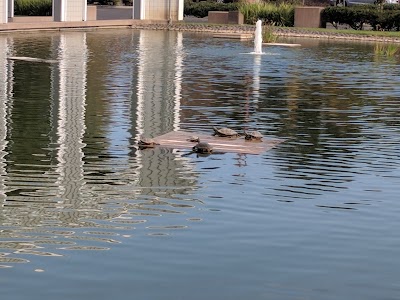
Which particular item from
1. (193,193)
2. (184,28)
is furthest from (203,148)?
(184,28)

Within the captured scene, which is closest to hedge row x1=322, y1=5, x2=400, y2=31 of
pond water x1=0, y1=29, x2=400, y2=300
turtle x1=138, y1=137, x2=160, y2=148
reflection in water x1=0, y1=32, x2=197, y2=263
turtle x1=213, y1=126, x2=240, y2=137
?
pond water x1=0, y1=29, x2=400, y2=300

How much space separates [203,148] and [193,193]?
281 centimetres

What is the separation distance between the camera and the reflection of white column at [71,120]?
12.4 m

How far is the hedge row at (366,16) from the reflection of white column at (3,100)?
22.0m

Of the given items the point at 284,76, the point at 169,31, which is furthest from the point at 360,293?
the point at 169,31

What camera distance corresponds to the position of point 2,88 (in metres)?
21.9

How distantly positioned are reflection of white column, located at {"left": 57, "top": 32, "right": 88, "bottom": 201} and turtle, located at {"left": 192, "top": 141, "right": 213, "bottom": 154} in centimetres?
160

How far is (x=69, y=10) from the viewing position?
1998 inches

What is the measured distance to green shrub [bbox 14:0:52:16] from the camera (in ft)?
194

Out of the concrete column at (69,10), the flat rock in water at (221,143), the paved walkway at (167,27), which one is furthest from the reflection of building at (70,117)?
the concrete column at (69,10)

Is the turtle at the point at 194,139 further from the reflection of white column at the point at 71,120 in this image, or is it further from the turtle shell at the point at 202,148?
the reflection of white column at the point at 71,120

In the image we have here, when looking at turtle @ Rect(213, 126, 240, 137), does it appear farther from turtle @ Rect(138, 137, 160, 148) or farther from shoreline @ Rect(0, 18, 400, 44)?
shoreline @ Rect(0, 18, 400, 44)

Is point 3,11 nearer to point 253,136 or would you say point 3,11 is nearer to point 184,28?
point 184,28

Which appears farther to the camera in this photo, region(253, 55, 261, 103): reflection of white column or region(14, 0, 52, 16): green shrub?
region(14, 0, 52, 16): green shrub
